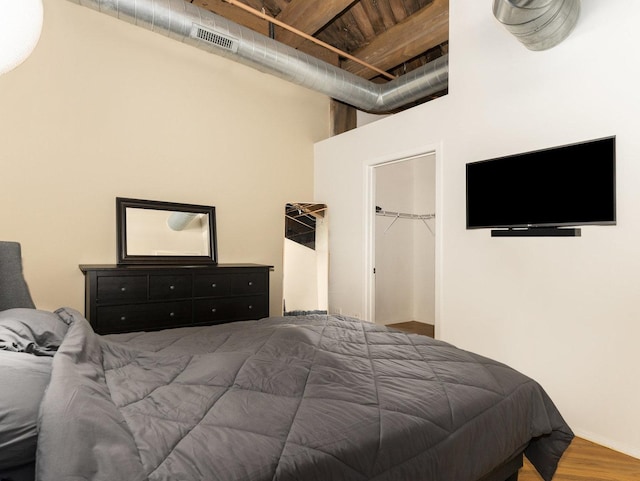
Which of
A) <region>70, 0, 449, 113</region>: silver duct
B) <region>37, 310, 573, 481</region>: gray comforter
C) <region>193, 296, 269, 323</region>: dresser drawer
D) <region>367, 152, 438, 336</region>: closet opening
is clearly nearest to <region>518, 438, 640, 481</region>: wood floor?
<region>37, 310, 573, 481</region>: gray comforter

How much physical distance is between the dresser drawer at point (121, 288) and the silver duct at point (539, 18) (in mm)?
3026

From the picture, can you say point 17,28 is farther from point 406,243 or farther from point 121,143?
point 406,243

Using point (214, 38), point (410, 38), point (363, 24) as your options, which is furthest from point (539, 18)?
point (214, 38)

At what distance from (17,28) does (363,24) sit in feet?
11.8

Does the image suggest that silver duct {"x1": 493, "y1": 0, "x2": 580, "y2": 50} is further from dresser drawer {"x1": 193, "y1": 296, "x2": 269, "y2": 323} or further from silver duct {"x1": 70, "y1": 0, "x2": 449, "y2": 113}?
dresser drawer {"x1": 193, "y1": 296, "x2": 269, "y2": 323}

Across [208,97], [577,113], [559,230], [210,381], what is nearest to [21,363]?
[210,381]

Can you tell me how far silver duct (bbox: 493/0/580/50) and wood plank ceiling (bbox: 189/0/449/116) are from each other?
4.44 ft

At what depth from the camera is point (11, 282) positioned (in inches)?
83.9

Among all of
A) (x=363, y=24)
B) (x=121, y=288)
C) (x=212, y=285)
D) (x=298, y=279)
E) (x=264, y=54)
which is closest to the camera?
(x=121, y=288)

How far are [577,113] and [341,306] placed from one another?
284cm

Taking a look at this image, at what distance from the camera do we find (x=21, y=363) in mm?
1105

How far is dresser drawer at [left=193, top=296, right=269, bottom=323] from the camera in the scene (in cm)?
329

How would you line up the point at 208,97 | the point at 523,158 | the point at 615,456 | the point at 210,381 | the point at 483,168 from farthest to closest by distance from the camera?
the point at 208,97
the point at 483,168
the point at 523,158
the point at 615,456
the point at 210,381

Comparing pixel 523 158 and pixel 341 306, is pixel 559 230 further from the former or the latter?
pixel 341 306
